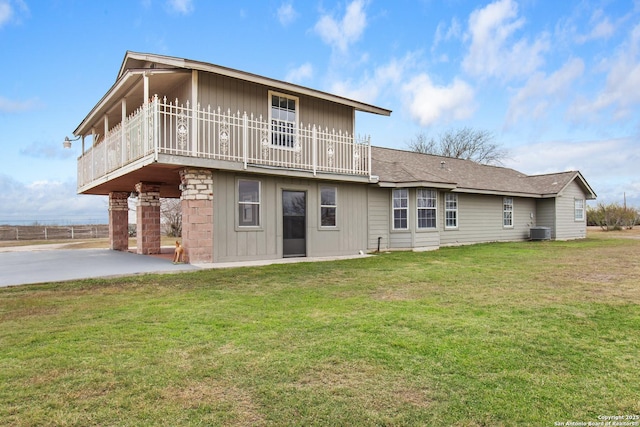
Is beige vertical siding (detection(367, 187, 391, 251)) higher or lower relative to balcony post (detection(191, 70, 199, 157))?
lower

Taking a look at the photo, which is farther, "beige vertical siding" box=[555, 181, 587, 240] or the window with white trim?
"beige vertical siding" box=[555, 181, 587, 240]

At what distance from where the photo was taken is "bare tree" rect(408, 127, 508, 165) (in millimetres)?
41156

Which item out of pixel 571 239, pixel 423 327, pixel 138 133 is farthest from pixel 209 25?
pixel 571 239

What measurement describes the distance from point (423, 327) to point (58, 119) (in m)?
21.5

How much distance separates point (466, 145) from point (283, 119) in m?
34.1

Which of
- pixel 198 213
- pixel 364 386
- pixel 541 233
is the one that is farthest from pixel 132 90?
pixel 541 233

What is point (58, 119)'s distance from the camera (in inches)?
768

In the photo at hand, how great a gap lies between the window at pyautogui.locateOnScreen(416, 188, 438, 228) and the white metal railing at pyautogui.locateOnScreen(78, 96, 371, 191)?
106 inches

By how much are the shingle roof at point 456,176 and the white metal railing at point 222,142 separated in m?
1.88

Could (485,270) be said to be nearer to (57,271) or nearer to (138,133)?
(138,133)

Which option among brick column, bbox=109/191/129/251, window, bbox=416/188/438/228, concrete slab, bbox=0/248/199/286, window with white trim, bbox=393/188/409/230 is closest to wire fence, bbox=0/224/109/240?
brick column, bbox=109/191/129/251

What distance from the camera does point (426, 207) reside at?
15.0m

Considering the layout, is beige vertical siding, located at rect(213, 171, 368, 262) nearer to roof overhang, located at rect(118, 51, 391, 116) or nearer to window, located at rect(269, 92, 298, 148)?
window, located at rect(269, 92, 298, 148)

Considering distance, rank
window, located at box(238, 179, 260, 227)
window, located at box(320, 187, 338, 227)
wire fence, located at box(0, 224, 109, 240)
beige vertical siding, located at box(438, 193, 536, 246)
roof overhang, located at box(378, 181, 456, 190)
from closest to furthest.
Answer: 1. window, located at box(238, 179, 260, 227)
2. window, located at box(320, 187, 338, 227)
3. roof overhang, located at box(378, 181, 456, 190)
4. beige vertical siding, located at box(438, 193, 536, 246)
5. wire fence, located at box(0, 224, 109, 240)
